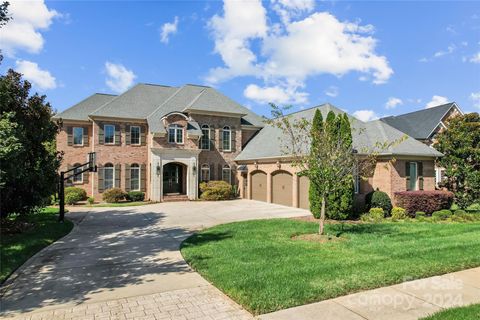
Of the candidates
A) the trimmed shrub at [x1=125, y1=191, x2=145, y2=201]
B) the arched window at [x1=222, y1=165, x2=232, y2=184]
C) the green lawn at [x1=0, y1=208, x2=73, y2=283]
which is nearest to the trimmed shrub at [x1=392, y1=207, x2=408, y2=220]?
the arched window at [x1=222, y1=165, x2=232, y2=184]

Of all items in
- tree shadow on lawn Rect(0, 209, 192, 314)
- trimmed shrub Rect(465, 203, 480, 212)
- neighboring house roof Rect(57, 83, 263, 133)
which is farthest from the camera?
neighboring house roof Rect(57, 83, 263, 133)

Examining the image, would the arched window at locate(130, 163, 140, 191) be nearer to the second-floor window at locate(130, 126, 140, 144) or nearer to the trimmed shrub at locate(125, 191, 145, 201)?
the trimmed shrub at locate(125, 191, 145, 201)

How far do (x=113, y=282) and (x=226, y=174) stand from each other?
20409 millimetres

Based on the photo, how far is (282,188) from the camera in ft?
70.5

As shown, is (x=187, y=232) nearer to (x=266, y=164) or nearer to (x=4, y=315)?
(x=4, y=315)

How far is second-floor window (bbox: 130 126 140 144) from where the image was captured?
2472cm

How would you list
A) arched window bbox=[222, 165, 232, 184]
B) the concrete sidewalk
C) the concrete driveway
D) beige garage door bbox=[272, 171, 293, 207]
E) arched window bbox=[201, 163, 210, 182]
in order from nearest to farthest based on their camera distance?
the concrete sidewalk < the concrete driveway < beige garage door bbox=[272, 171, 293, 207] < arched window bbox=[201, 163, 210, 182] < arched window bbox=[222, 165, 232, 184]

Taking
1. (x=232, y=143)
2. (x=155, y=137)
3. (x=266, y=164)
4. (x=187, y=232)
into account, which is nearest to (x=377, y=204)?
(x=266, y=164)

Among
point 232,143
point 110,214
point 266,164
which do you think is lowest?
point 110,214

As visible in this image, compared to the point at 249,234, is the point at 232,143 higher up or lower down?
higher up

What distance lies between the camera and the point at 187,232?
11945 mm

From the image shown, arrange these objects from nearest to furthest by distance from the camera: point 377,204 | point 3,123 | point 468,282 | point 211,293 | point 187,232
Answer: point 211,293, point 468,282, point 3,123, point 187,232, point 377,204

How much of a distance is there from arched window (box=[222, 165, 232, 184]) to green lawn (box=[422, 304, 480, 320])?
73.0 ft

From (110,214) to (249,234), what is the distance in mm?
9581
